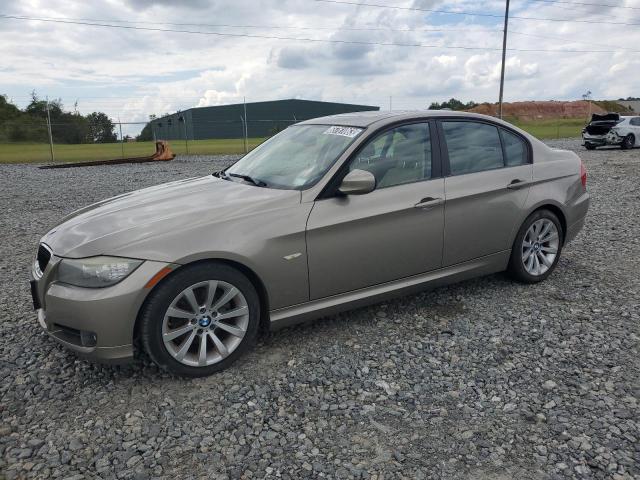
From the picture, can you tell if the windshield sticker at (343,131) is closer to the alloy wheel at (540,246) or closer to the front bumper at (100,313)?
the front bumper at (100,313)

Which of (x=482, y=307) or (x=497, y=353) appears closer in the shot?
(x=497, y=353)

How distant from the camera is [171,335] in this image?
317 centimetres

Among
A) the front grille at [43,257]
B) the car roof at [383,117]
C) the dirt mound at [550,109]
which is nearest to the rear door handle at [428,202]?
the car roof at [383,117]

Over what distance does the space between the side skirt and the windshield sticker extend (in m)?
1.17

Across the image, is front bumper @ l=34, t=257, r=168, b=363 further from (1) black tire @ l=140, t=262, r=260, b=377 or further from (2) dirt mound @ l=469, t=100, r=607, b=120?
(2) dirt mound @ l=469, t=100, r=607, b=120

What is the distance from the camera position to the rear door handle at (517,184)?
14.7 ft

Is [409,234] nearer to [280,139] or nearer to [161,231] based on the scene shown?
[280,139]

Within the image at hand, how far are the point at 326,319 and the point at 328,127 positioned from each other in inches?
61.9

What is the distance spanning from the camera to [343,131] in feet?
13.4

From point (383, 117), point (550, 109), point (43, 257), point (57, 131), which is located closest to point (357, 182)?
point (383, 117)

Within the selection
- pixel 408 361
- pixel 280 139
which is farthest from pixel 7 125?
pixel 408 361

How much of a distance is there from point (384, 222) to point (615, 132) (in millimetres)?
21916

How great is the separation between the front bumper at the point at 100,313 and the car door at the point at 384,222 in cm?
112

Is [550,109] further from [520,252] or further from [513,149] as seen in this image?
[520,252]
